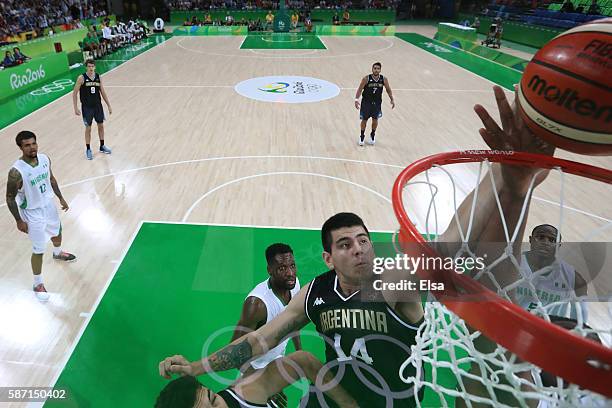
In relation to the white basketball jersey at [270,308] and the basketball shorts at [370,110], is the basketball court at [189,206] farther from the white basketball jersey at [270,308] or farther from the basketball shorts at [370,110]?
the basketball shorts at [370,110]

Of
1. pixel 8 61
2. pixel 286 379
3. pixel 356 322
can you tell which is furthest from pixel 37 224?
pixel 8 61

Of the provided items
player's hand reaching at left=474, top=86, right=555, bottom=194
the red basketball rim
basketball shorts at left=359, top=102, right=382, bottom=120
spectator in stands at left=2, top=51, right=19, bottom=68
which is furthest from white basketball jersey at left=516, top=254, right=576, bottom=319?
spectator in stands at left=2, top=51, right=19, bottom=68

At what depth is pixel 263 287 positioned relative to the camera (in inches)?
146

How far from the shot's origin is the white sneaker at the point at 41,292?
397 centimetres

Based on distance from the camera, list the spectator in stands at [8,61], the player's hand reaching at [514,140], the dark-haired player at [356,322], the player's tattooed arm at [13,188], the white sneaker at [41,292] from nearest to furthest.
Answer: the player's hand reaching at [514,140] → the dark-haired player at [356,322] → the player's tattooed arm at [13,188] → the white sneaker at [41,292] → the spectator in stands at [8,61]

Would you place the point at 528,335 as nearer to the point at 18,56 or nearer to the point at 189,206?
the point at 189,206

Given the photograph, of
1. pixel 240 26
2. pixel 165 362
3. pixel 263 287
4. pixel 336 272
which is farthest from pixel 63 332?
pixel 240 26

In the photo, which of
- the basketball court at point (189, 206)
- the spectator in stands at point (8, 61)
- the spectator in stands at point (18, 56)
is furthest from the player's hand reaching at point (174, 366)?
the spectator in stands at point (18, 56)

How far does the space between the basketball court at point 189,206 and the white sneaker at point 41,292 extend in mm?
60

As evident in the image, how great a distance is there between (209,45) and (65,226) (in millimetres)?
15777

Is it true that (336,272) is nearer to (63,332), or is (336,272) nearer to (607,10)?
(63,332)

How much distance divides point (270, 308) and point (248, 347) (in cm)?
41

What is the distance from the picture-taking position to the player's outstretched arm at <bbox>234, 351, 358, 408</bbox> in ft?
8.93

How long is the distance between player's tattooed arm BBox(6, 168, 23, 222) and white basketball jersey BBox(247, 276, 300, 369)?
228 cm
